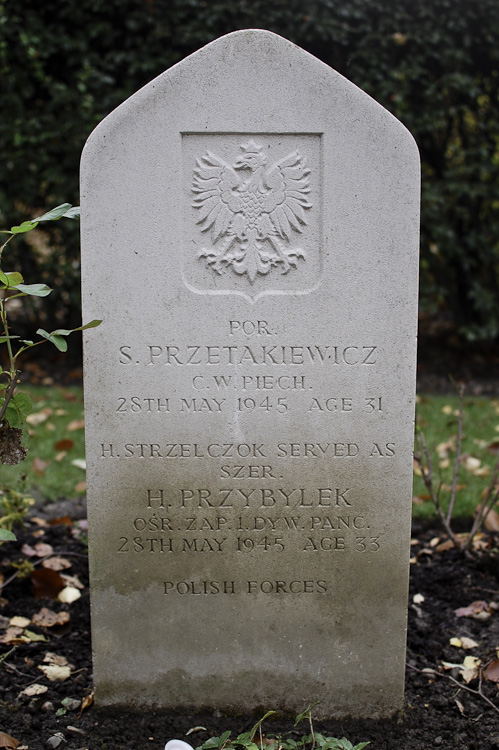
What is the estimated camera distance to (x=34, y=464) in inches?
180

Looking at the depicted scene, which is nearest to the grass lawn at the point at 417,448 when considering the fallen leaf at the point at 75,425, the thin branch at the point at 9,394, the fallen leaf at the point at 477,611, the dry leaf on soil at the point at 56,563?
the fallen leaf at the point at 75,425

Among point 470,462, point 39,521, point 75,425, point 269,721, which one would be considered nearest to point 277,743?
point 269,721

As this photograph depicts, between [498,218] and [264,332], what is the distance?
16.0ft

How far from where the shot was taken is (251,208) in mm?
2459

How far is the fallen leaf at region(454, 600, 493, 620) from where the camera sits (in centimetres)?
315

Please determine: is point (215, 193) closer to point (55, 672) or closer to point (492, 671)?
point (55, 672)

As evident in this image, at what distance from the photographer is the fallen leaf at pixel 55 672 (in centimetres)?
272

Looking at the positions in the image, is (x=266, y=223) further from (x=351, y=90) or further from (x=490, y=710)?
(x=490, y=710)

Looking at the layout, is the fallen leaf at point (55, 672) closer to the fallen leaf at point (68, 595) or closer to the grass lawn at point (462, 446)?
the fallen leaf at point (68, 595)

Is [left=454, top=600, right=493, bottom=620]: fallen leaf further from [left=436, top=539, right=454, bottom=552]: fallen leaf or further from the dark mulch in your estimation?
[left=436, top=539, right=454, bottom=552]: fallen leaf

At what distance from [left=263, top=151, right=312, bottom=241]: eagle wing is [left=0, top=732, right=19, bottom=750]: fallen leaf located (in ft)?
6.05

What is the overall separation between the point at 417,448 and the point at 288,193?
271 centimetres

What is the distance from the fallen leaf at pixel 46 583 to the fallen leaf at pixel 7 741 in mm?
934

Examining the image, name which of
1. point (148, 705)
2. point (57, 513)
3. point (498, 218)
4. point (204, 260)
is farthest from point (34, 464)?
point (498, 218)
